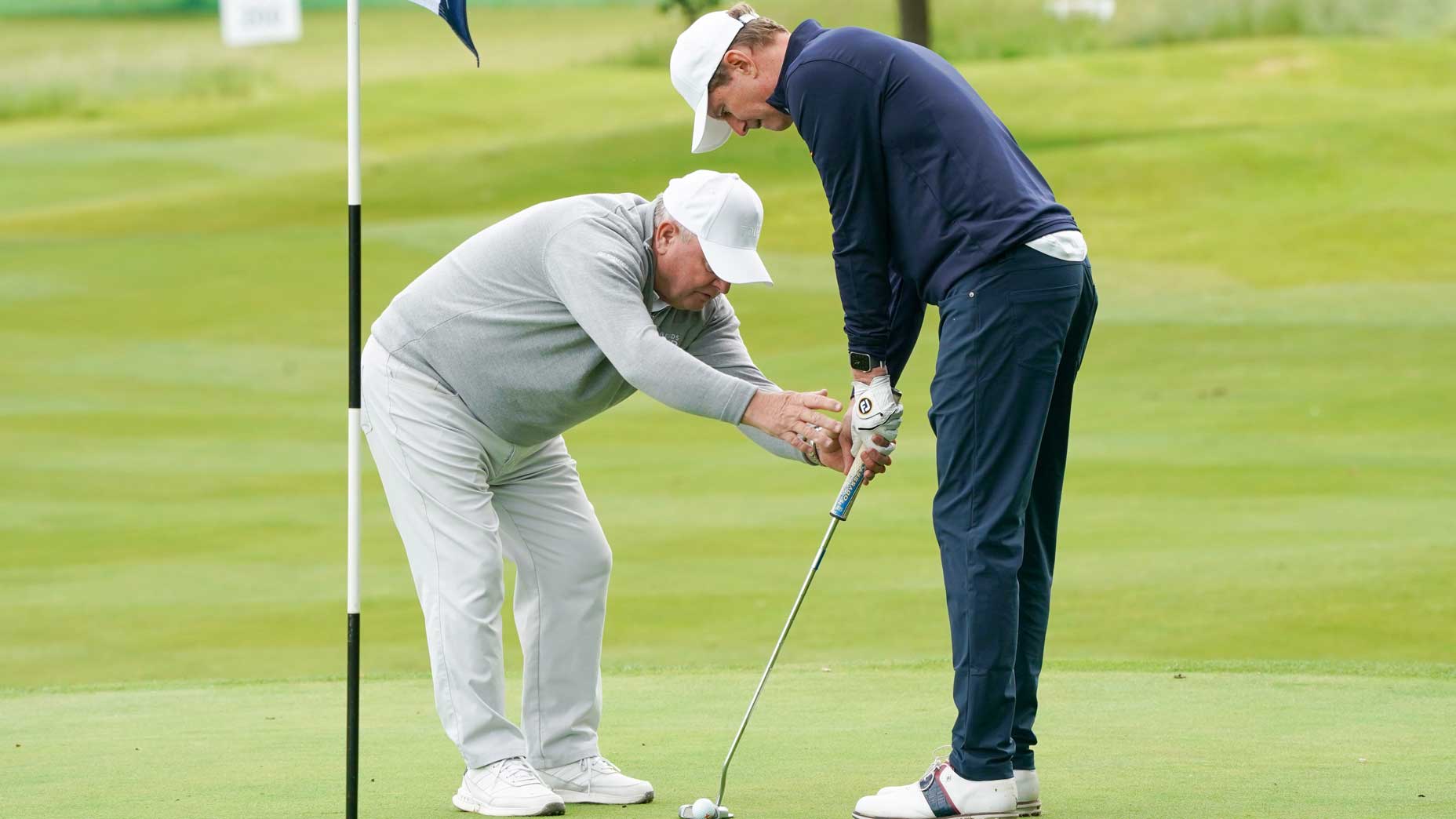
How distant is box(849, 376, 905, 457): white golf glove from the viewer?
4188 millimetres

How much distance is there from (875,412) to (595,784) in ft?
3.70

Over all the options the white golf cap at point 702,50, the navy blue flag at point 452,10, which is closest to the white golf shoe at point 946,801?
the white golf cap at point 702,50

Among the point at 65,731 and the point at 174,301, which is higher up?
the point at 65,731

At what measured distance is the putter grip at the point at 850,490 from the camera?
434 centimetres

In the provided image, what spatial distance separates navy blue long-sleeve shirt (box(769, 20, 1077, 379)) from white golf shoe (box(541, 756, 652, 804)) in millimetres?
1233

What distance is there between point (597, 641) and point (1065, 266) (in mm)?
1574

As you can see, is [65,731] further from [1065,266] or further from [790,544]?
[790,544]

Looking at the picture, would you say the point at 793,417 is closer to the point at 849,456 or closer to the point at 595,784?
the point at 849,456

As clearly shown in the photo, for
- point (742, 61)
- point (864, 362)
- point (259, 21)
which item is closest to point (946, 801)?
point (864, 362)

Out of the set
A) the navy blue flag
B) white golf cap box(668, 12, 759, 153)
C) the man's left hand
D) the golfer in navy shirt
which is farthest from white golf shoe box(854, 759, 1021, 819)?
the navy blue flag

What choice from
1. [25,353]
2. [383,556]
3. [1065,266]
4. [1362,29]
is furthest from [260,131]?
[1065,266]

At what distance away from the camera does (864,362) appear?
4.15 meters

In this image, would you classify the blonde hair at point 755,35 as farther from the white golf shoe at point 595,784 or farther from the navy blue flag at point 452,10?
the white golf shoe at point 595,784

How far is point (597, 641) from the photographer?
4.80m
